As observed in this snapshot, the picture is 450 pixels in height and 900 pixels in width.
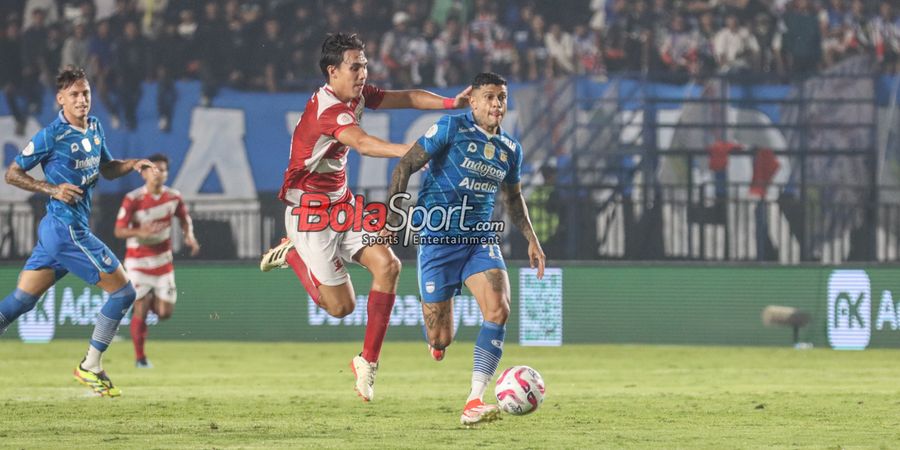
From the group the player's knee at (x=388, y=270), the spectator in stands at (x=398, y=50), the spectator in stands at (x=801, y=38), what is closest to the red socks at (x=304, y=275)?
the player's knee at (x=388, y=270)

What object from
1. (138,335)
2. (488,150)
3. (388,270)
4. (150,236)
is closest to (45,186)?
(388,270)

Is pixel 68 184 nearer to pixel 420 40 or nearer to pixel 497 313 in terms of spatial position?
pixel 497 313

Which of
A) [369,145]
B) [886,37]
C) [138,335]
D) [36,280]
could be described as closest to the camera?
[369,145]

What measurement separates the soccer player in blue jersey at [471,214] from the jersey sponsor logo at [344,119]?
42 cm

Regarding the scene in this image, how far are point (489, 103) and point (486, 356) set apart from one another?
5.10ft

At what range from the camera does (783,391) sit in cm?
1117

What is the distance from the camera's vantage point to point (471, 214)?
841 cm

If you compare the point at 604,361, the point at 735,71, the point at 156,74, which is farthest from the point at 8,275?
the point at 735,71

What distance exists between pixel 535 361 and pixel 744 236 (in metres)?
4.43

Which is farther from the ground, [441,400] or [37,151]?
[37,151]

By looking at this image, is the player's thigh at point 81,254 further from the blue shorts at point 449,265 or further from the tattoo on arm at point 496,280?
the tattoo on arm at point 496,280

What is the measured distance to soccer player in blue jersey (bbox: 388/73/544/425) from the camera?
8.15 meters

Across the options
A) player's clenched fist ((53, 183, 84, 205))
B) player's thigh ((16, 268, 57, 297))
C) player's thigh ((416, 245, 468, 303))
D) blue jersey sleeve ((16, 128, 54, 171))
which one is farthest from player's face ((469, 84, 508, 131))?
player's thigh ((16, 268, 57, 297))

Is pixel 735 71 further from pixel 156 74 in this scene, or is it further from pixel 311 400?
pixel 311 400
